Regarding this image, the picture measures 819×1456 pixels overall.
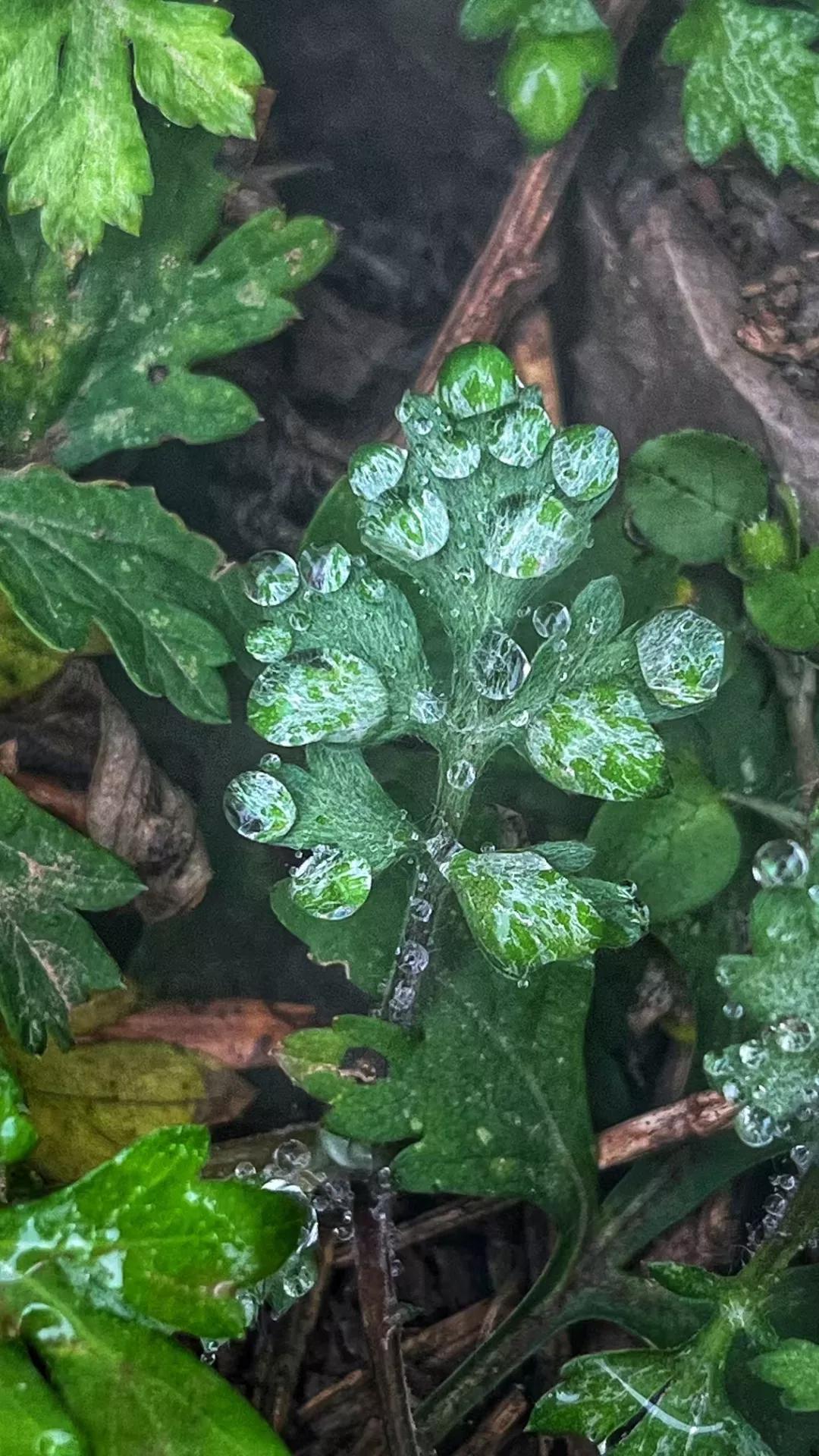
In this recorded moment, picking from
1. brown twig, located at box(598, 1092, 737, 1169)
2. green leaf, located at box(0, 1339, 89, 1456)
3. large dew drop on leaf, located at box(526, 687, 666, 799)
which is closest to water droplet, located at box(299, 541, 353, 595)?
large dew drop on leaf, located at box(526, 687, 666, 799)

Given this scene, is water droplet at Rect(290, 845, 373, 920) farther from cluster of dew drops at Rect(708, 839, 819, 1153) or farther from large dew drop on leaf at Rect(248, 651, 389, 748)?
cluster of dew drops at Rect(708, 839, 819, 1153)

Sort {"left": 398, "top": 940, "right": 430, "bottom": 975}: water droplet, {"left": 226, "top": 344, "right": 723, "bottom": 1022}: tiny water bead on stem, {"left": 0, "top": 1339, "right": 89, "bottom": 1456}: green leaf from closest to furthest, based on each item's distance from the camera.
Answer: {"left": 0, "top": 1339, "right": 89, "bottom": 1456}: green leaf, {"left": 226, "top": 344, "right": 723, "bottom": 1022}: tiny water bead on stem, {"left": 398, "top": 940, "right": 430, "bottom": 975}: water droplet

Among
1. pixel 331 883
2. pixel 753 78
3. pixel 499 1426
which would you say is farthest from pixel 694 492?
pixel 499 1426

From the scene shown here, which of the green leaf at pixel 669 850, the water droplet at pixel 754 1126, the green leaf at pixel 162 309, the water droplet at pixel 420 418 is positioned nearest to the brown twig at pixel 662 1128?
the water droplet at pixel 754 1126

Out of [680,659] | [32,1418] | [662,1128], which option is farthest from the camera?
[662,1128]

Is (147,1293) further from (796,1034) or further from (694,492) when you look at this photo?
(694,492)

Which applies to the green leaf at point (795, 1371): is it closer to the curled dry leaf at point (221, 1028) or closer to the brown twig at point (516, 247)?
the curled dry leaf at point (221, 1028)
